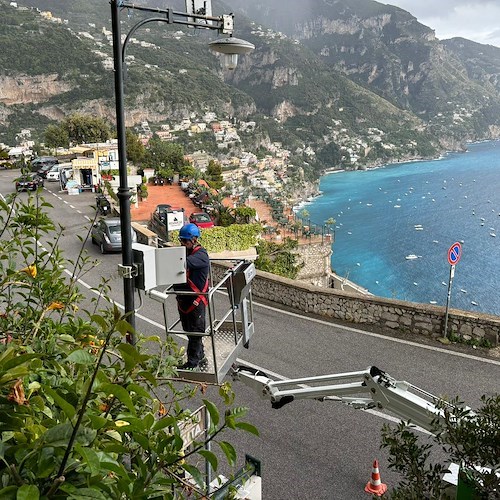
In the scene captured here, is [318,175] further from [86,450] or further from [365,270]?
[86,450]

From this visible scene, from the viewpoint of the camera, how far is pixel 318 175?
500ft

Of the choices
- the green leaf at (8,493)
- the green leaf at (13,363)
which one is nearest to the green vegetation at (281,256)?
the green leaf at (13,363)

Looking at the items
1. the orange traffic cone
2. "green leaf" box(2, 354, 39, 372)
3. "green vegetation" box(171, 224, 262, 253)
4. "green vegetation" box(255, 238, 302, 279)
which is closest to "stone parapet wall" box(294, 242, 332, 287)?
"green vegetation" box(255, 238, 302, 279)

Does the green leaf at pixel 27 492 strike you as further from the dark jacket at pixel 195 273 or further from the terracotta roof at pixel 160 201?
the terracotta roof at pixel 160 201

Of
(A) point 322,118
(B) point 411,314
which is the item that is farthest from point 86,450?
(A) point 322,118

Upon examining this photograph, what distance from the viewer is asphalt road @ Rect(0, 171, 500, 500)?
612cm

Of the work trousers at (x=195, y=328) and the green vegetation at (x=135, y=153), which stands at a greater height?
the work trousers at (x=195, y=328)

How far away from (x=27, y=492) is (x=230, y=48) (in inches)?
224

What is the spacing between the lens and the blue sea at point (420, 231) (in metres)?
62.7

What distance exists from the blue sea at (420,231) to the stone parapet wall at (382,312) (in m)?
27.8

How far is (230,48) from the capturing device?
6070mm

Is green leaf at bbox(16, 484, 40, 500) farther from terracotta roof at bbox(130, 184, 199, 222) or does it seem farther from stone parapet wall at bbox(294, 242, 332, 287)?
stone parapet wall at bbox(294, 242, 332, 287)

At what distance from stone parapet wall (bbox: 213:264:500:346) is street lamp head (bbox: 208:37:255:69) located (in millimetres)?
6220

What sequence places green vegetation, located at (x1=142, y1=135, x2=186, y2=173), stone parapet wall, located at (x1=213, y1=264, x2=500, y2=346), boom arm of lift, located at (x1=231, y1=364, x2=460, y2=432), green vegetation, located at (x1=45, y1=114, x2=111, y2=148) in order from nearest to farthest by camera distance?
boom arm of lift, located at (x1=231, y1=364, x2=460, y2=432) → stone parapet wall, located at (x1=213, y1=264, x2=500, y2=346) → green vegetation, located at (x1=142, y1=135, x2=186, y2=173) → green vegetation, located at (x1=45, y1=114, x2=111, y2=148)
